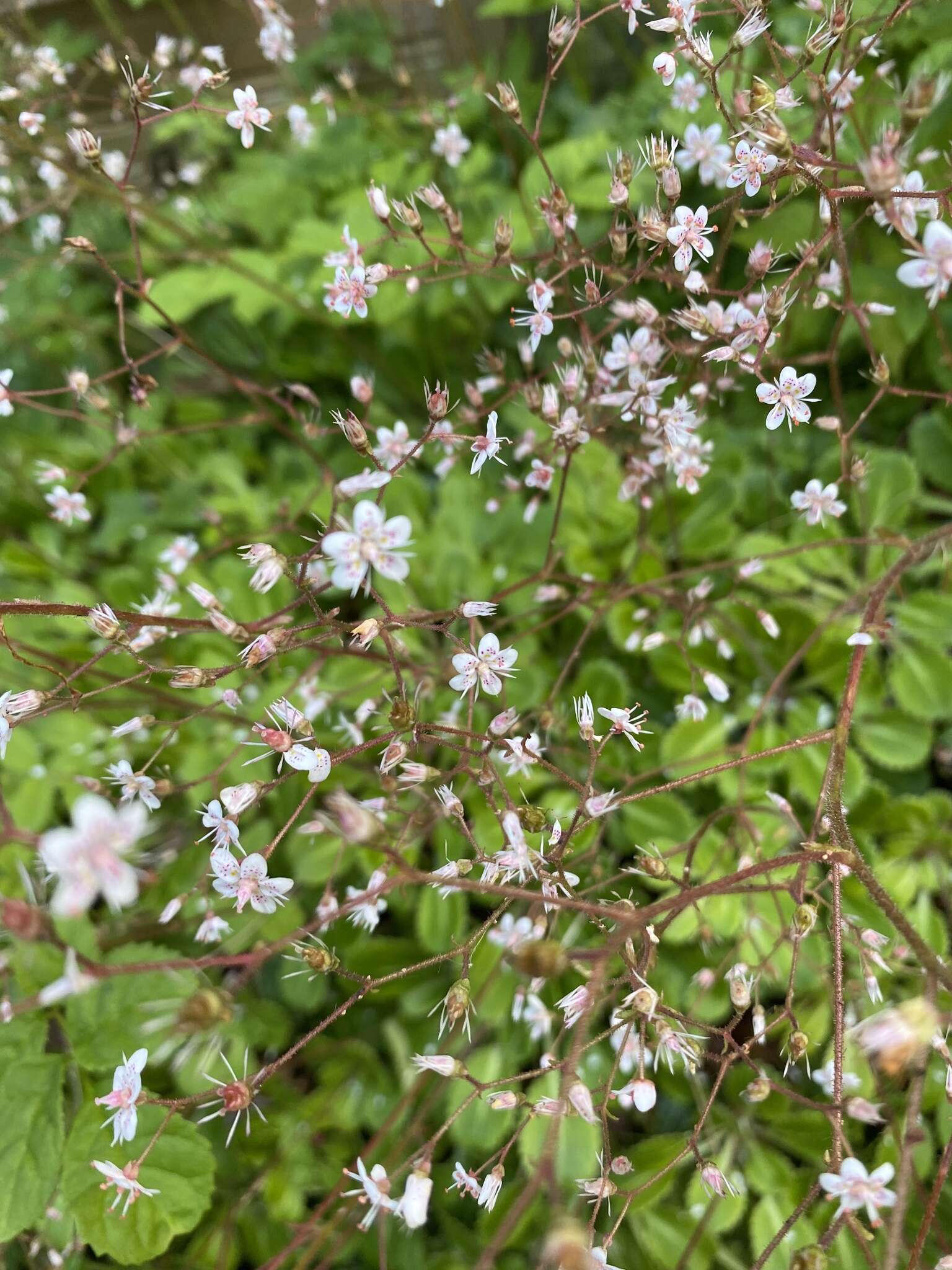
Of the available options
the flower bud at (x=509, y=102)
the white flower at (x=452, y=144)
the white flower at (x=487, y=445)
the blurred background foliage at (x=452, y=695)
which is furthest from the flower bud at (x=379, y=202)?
the white flower at (x=452, y=144)

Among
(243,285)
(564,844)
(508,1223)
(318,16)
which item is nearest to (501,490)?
(243,285)

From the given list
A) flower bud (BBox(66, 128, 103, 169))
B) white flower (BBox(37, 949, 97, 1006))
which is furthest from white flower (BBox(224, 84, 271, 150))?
white flower (BBox(37, 949, 97, 1006))

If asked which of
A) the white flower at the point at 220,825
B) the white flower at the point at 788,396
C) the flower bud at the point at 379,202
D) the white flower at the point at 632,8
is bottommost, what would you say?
the white flower at the point at 220,825

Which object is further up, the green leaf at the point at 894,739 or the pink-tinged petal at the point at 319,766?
the pink-tinged petal at the point at 319,766

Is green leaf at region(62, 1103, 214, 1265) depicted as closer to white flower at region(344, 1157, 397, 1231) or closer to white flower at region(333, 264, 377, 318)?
white flower at region(344, 1157, 397, 1231)

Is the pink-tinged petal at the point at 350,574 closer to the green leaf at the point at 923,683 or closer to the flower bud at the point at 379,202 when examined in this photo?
the flower bud at the point at 379,202

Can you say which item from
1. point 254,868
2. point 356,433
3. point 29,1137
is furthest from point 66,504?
point 29,1137

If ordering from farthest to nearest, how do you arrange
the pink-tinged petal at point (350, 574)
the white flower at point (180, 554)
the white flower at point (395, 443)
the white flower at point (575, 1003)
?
1. the white flower at point (180, 554)
2. the white flower at point (395, 443)
3. the white flower at point (575, 1003)
4. the pink-tinged petal at point (350, 574)
